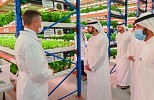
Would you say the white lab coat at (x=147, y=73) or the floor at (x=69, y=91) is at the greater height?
the white lab coat at (x=147, y=73)

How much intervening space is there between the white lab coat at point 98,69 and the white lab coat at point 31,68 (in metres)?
1.34

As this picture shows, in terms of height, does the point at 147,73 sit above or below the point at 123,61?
above

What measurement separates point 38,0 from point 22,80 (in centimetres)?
162

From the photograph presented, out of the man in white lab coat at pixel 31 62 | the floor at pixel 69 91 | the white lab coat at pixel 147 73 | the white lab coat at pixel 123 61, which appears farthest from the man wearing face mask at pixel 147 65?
the white lab coat at pixel 123 61

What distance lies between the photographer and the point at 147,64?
1873 mm

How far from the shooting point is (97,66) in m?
3.18

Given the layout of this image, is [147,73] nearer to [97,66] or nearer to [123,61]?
[97,66]

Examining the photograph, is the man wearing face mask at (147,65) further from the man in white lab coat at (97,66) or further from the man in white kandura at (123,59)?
the man in white kandura at (123,59)

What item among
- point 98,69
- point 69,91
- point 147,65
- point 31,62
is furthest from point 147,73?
point 69,91

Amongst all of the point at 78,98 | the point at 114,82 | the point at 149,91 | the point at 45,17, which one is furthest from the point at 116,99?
the point at 45,17

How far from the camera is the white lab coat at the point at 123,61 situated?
448 cm

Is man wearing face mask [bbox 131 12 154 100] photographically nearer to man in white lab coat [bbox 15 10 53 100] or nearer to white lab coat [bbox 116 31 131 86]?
man in white lab coat [bbox 15 10 53 100]

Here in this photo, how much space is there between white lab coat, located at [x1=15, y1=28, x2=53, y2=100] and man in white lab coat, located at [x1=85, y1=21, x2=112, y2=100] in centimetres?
134

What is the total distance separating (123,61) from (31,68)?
3.20 m
